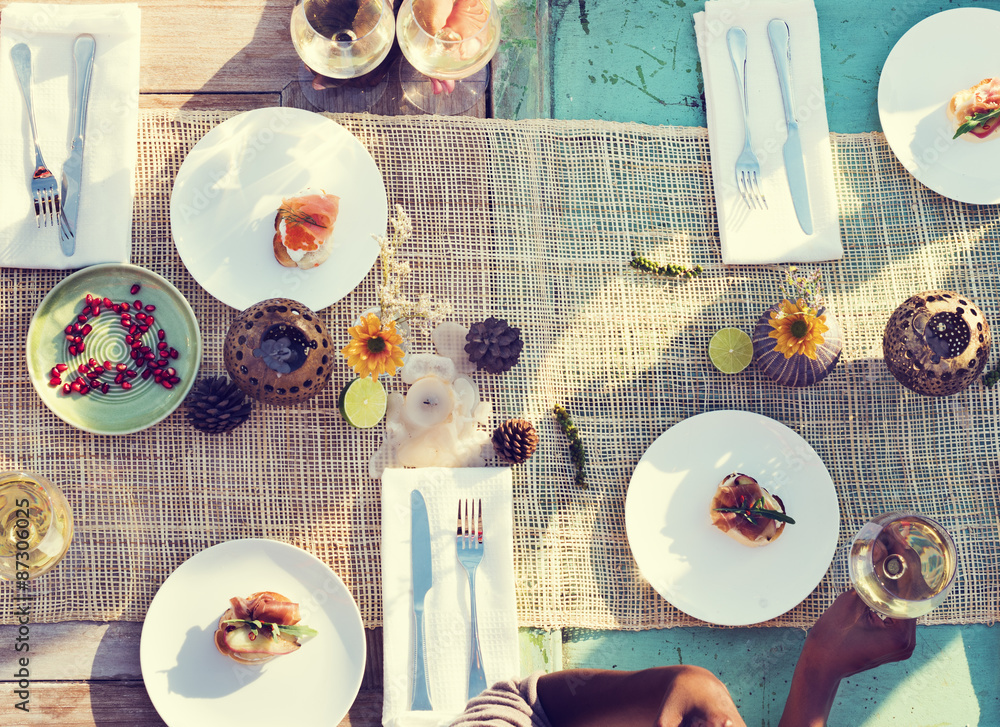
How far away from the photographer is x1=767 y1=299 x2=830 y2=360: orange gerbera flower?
1.07 m

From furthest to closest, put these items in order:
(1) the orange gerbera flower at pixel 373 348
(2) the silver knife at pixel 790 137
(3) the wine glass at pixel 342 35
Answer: (2) the silver knife at pixel 790 137, (3) the wine glass at pixel 342 35, (1) the orange gerbera flower at pixel 373 348

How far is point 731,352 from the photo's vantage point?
3.85 feet

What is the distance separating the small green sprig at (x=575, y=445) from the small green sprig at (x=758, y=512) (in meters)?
0.21

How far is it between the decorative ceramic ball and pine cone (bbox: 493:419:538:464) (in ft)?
0.96

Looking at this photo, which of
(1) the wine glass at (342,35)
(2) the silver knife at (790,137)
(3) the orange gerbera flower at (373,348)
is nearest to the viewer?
(3) the orange gerbera flower at (373,348)

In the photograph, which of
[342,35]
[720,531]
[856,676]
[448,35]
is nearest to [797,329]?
[720,531]

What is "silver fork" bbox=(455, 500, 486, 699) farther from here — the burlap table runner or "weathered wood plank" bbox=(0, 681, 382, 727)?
"weathered wood plank" bbox=(0, 681, 382, 727)

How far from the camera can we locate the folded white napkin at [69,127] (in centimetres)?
112

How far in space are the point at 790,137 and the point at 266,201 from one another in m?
0.87

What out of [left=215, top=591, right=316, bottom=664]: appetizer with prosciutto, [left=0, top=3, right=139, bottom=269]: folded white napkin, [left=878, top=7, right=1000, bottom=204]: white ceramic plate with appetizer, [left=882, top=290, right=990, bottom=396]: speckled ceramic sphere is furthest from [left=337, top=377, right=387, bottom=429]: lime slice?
[left=878, top=7, right=1000, bottom=204]: white ceramic plate with appetizer

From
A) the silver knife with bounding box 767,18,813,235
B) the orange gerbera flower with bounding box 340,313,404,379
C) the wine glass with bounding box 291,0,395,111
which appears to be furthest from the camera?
the silver knife with bounding box 767,18,813,235

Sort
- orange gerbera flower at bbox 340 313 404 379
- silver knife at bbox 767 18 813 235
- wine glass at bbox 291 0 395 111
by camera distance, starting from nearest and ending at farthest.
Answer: orange gerbera flower at bbox 340 313 404 379, wine glass at bbox 291 0 395 111, silver knife at bbox 767 18 813 235

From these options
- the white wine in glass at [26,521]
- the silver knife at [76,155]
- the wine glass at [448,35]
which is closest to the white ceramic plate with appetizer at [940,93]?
the wine glass at [448,35]

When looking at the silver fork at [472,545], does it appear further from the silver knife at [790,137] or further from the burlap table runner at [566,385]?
the silver knife at [790,137]
